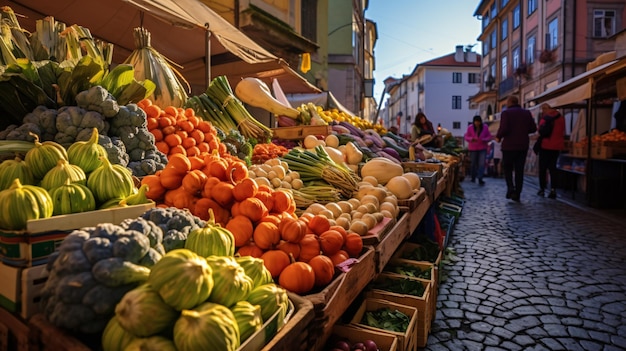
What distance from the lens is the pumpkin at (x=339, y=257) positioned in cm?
211

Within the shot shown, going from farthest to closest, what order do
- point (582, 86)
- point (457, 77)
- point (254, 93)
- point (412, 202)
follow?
point (457, 77) → point (582, 86) → point (254, 93) → point (412, 202)

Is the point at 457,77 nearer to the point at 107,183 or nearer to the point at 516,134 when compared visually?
the point at 516,134

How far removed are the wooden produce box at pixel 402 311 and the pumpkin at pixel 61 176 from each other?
1612mm

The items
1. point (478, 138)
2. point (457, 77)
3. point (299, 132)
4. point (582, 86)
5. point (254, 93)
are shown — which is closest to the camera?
point (254, 93)

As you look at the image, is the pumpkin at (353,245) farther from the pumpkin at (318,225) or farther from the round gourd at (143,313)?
the round gourd at (143,313)

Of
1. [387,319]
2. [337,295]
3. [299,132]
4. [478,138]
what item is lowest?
[387,319]

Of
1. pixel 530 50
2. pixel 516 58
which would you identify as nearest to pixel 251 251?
pixel 530 50

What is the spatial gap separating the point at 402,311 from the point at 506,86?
34616mm

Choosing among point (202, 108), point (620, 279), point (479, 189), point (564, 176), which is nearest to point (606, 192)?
point (564, 176)

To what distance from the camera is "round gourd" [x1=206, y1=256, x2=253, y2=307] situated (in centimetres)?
120

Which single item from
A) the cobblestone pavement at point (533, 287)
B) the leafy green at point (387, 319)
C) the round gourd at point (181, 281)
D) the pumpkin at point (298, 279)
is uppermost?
the round gourd at point (181, 281)

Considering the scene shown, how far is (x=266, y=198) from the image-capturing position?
222 cm

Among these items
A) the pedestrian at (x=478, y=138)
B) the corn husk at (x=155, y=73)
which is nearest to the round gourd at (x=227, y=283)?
the corn husk at (x=155, y=73)

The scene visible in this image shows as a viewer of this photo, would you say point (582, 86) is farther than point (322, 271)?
Yes
